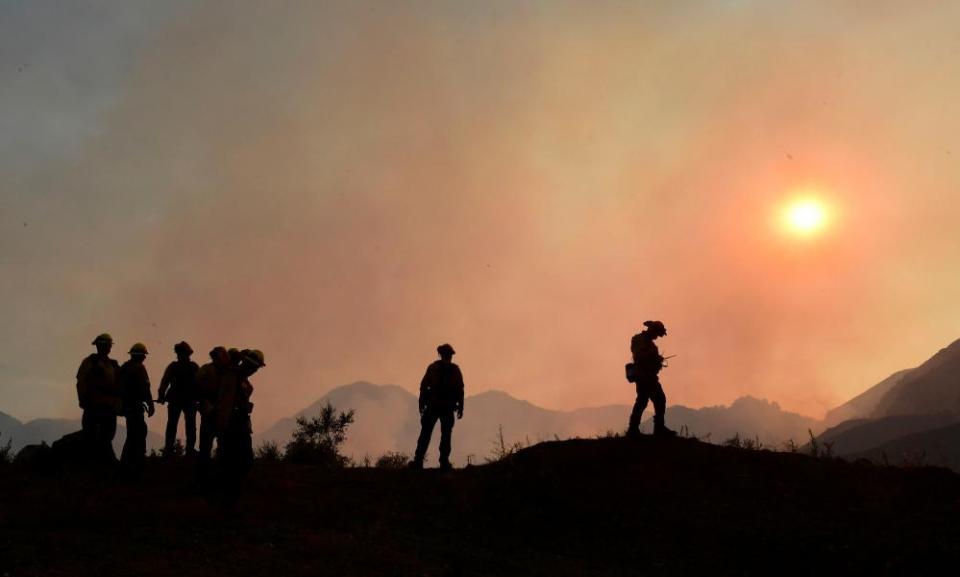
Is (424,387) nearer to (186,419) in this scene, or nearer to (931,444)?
(186,419)

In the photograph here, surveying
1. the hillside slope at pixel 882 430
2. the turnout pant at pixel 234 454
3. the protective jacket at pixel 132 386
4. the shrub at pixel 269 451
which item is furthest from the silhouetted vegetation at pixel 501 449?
the hillside slope at pixel 882 430

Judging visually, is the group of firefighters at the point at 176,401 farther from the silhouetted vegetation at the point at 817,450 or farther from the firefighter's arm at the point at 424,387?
the silhouetted vegetation at the point at 817,450

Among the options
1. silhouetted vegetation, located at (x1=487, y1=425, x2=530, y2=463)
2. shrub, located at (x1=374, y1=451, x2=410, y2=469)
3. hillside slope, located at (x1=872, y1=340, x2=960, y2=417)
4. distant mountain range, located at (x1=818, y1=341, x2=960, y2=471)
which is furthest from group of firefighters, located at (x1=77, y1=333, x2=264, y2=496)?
hillside slope, located at (x1=872, y1=340, x2=960, y2=417)

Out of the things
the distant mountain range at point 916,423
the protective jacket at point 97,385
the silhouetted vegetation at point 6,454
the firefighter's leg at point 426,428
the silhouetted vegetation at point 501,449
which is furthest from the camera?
the distant mountain range at point 916,423

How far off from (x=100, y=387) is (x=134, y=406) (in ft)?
1.86

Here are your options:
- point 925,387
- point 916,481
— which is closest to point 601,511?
point 916,481

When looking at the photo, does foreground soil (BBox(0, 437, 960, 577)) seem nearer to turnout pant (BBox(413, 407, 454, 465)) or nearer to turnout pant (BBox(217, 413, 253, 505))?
turnout pant (BBox(217, 413, 253, 505))

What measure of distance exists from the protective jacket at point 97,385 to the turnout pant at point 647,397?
27.8 ft

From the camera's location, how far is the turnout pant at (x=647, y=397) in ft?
40.4

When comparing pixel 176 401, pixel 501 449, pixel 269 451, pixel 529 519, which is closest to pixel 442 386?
pixel 501 449

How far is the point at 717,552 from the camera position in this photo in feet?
27.8

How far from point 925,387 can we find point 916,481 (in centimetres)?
14945

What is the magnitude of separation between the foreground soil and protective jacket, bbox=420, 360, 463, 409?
4.25ft

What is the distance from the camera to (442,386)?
41.5 feet
